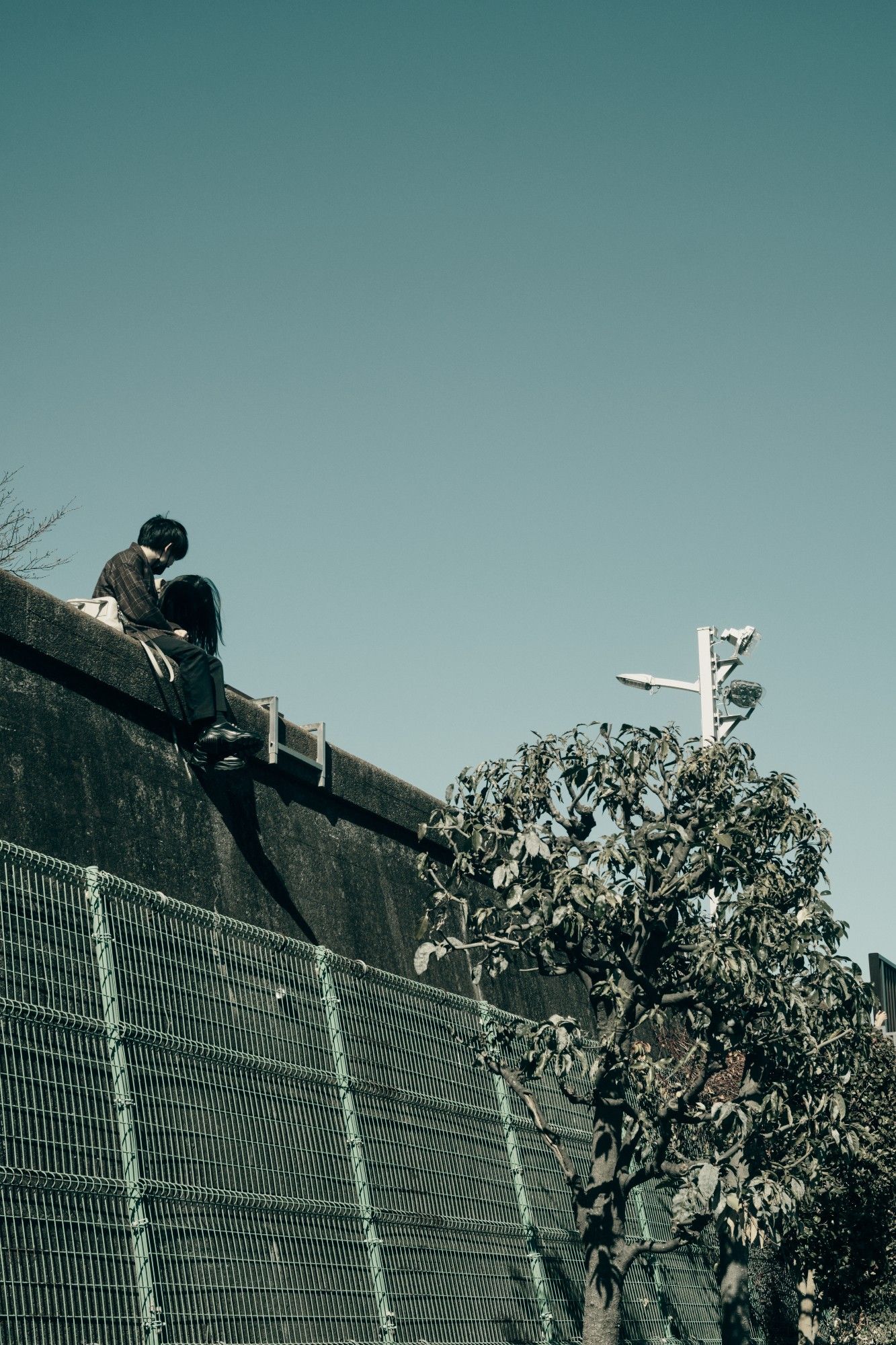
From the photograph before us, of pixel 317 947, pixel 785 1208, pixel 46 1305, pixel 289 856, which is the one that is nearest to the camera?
pixel 46 1305

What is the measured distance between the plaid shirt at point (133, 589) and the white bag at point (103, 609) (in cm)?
6

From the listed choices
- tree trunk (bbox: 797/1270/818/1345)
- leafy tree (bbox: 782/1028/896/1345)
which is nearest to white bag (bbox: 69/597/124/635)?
leafy tree (bbox: 782/1028/896/1345)

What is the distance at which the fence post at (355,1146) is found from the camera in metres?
8.58

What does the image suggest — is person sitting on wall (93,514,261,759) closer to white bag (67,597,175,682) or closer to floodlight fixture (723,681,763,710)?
white bag (67,597,175,682)

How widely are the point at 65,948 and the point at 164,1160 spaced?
3.91 ft

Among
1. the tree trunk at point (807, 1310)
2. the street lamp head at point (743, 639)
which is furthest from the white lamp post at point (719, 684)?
the tree trunk at point (807, 1310)

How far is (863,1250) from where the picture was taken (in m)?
14.6

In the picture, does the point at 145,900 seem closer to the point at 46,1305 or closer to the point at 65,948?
the point at 65,948

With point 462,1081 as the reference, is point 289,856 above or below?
above

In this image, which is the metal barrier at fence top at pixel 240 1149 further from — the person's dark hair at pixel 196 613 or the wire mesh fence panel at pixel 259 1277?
the person's dark hair at pixel 196 613

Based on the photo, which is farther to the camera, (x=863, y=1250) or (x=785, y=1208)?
(x=863, y=1250)

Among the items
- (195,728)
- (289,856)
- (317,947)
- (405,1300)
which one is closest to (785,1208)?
(405,1300)

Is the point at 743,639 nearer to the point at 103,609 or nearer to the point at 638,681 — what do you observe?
the point at 638,681

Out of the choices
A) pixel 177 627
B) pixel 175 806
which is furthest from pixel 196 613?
pixel 175 806
